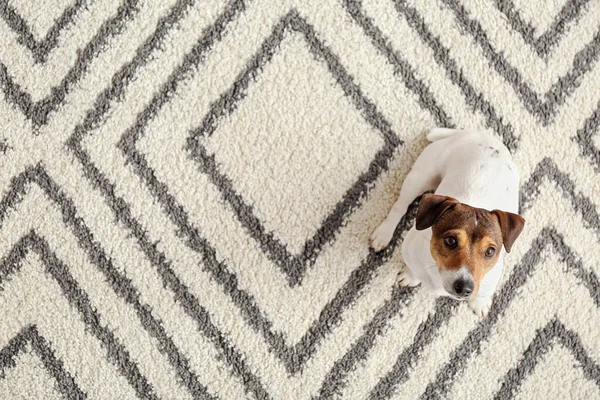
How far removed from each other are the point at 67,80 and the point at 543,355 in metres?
1.31

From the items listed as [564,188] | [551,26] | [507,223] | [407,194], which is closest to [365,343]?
[407,194]

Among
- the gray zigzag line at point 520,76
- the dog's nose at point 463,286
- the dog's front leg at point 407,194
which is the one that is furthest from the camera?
the gray zigzag line at point 520,76

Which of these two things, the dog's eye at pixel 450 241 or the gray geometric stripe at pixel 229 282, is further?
the gray geometric stripe at pixel 229 282

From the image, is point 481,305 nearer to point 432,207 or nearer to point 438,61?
point 432,207

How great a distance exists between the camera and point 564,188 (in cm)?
149

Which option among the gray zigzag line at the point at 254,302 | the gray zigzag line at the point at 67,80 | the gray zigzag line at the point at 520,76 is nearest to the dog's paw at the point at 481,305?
the gray zigzag line at the point at 254,302

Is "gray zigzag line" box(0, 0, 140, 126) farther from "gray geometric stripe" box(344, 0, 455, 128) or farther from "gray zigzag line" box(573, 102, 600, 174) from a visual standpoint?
"gray zigzag line" box(573, 102, 600, 174)

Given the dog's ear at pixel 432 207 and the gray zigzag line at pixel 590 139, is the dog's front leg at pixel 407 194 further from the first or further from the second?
the gray zigzag line at pixel 590 139

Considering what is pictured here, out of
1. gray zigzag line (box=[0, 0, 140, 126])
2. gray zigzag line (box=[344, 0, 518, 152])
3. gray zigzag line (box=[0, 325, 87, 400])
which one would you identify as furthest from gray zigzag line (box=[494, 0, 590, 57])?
gray zigzag line (box=[0, 325, 87, 400])

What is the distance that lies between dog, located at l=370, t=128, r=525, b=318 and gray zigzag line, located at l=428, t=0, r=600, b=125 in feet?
0.66

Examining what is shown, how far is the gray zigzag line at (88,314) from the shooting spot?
1.46m

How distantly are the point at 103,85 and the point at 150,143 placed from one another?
0.18 m

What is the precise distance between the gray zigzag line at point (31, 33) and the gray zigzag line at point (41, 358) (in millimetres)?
660

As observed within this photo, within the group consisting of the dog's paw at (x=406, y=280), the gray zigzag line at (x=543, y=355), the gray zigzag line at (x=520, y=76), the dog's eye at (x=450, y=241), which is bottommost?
the gray zigzag line at (x=543, y=355)
